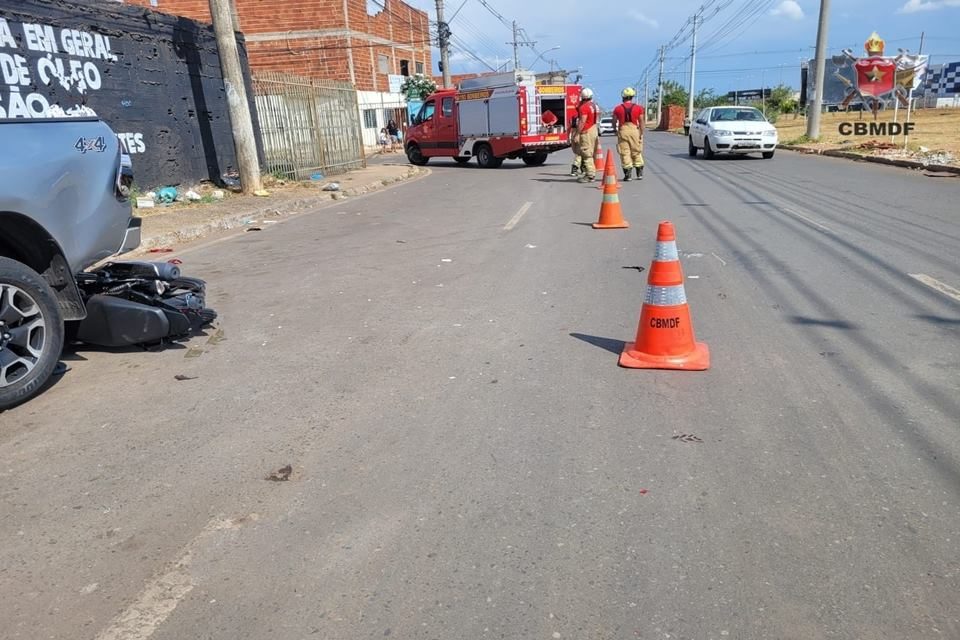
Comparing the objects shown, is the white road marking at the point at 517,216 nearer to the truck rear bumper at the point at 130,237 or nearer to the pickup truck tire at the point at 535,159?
the truck rear bumper at the point at 130,237

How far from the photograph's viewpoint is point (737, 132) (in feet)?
72.0

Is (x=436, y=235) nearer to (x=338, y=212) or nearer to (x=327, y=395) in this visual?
(x=338, y=212)

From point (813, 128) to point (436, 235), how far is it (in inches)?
933

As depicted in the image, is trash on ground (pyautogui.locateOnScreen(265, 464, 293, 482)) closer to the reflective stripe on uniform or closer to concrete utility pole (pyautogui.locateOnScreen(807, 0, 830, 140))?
the reflective stripe on uniform

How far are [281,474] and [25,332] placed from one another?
2071 mm

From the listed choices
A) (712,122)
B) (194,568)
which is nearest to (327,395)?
(194,568)

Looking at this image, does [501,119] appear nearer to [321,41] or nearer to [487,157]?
[487,157]

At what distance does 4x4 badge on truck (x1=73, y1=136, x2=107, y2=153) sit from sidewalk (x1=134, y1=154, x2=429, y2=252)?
5257 mm

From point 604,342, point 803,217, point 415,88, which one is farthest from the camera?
point 415,88

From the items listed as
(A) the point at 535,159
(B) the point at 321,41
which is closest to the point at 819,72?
(A) the point at 535,159

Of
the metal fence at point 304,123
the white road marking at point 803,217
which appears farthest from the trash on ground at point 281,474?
the metal fence at point 304,123

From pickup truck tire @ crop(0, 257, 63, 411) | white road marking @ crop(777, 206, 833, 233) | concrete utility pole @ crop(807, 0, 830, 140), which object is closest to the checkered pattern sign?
concrete utility pole @ crop(807, 0, 830, 140)

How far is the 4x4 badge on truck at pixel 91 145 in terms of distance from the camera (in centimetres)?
459

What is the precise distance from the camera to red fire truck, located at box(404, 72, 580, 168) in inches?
914
